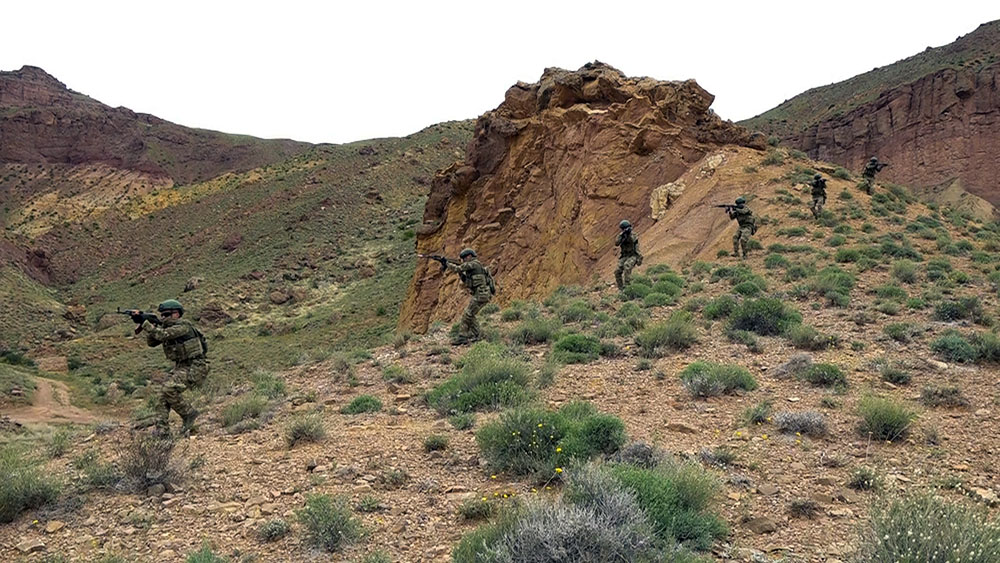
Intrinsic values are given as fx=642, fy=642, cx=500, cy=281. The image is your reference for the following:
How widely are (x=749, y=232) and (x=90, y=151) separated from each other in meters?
84.3

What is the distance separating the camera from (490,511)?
194 inches

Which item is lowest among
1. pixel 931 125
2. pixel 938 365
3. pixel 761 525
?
pixel 938 365

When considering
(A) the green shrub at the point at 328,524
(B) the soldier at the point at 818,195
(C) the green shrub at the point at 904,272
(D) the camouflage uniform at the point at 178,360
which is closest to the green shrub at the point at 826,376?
(A) the green shrub at the point at 328,524

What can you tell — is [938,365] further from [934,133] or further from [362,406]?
[934,133]

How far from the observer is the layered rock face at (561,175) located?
21719 mm

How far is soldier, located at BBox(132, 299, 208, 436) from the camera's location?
320 inches

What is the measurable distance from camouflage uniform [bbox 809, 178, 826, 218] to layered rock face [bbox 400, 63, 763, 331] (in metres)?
4.73

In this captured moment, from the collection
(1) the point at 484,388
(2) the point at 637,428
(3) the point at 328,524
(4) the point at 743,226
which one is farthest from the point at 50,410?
(4) the point at 743,226

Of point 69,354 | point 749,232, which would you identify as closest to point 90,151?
point 69,354

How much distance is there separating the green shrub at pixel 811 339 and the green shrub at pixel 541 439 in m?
5.10

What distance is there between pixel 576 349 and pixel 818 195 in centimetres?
1186

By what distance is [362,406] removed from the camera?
873cm

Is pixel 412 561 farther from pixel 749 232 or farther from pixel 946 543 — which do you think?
pixel 749 232

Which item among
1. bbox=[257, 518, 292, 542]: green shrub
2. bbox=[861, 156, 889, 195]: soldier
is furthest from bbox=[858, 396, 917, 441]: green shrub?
bbox=[861, 156, 889, 195]: soldier
